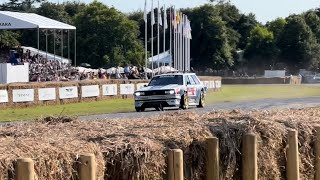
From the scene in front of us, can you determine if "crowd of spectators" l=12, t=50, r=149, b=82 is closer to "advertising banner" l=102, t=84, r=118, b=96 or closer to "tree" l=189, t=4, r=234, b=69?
"advertising banner" l=102, t=84, r=118, b=96

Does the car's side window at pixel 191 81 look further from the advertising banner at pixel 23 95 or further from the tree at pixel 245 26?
A: the tree at pixel 245 26

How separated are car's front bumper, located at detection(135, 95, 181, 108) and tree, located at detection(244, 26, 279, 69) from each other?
8580cm

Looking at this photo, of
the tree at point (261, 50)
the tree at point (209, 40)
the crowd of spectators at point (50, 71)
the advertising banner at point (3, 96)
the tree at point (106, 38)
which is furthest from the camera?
the tree at point (261, 50)

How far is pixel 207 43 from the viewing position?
113m

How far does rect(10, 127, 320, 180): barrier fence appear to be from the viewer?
5.18 meters

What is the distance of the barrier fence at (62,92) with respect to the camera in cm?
3478

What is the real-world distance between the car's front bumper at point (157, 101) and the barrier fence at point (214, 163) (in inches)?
855

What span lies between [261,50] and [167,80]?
8730cm

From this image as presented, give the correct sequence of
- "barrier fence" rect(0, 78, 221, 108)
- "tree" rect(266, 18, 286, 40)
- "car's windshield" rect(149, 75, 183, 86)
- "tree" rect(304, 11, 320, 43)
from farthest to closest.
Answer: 1. "tree" rect(304, 11, 320, 43)
2. "tree" rect(266, 18, 286, 40)
3. "barrier fence" rect(0, 78, 221, 108)
4. "car's windshield" rect(149, 75, 183, 86)

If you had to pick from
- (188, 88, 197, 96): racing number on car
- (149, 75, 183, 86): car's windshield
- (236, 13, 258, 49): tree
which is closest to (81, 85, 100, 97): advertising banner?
(149, 75, 183, 86): car's windshield

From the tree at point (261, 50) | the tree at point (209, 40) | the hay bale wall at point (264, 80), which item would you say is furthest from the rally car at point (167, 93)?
the tree at point (261, 50)

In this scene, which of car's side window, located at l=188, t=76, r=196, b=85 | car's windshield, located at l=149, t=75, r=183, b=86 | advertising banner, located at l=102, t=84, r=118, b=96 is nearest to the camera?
car's windshield, located at l=149, t=75, r=183, b=86

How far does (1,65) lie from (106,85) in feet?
20.8

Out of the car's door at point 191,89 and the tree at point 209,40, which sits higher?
the tree at point 209,40
